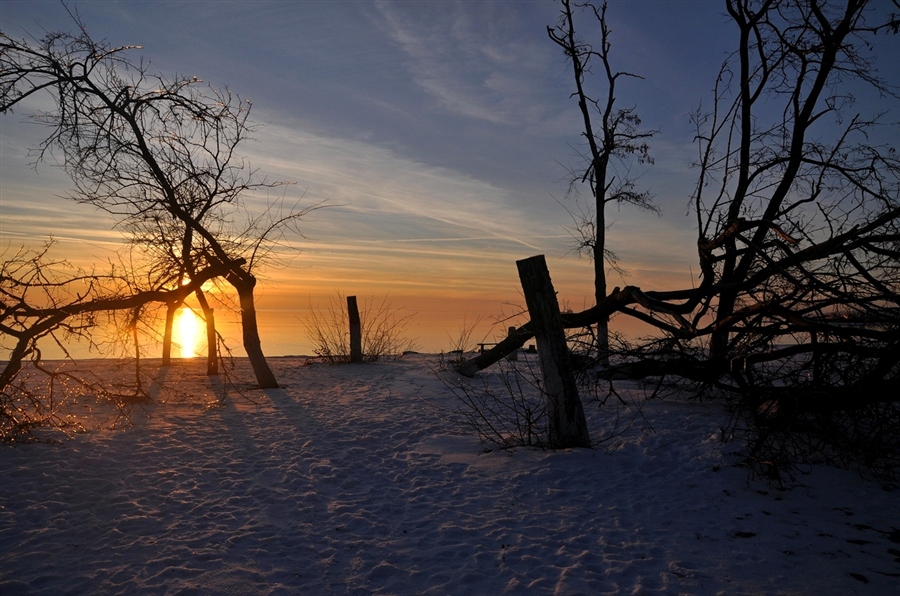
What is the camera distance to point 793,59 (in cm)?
945

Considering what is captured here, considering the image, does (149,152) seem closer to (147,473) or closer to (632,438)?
(147,473)

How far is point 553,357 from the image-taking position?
21.5ft

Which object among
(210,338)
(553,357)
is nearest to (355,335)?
(210,338)

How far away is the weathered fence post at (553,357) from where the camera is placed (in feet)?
21.5

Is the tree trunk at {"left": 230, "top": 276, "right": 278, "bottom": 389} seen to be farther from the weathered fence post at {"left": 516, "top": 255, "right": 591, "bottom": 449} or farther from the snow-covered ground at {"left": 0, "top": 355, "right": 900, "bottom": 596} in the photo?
the weathered fence post at {"left": 516, "top": 255, "right": 591, "bottom": 449}

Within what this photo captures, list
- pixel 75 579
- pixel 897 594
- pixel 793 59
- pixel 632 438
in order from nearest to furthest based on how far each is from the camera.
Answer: pixel 897 594 → pixel 75 579 → pixel 632 438 → pixel 793 59

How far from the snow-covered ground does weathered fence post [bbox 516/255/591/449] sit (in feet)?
0.97

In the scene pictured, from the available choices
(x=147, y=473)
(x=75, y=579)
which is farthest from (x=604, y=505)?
(x=147, y=473)

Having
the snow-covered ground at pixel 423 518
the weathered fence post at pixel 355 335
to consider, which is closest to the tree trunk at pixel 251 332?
the snow-covered ground at pixel 423 518

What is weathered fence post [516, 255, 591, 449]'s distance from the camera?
6.55 m

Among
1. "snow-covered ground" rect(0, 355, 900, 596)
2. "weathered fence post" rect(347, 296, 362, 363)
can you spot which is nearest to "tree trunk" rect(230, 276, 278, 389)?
"snow-covered ground" rect(0, 355, 900, 596)

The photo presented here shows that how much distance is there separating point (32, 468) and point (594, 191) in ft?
46.2

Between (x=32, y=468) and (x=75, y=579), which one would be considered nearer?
(x=75, y=579)

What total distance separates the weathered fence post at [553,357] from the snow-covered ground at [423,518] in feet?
0.97
